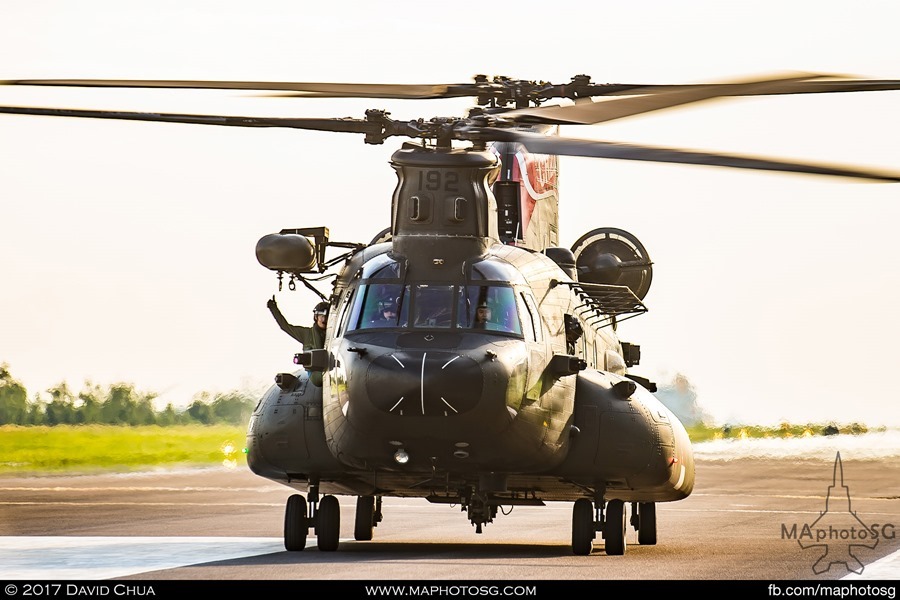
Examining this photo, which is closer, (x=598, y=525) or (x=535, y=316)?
(x=535, y=316)

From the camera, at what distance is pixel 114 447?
43.5 metres

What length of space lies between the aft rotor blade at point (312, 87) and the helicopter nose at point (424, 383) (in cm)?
366

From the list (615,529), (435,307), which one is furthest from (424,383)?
(615,529)

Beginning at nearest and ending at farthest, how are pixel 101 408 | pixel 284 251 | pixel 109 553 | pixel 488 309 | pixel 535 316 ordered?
pixel 488 309 → pixel 109 553 → pixel 535 316 → pixel 284 251 → pixel 101 408

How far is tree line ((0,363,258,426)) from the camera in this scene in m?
40.8

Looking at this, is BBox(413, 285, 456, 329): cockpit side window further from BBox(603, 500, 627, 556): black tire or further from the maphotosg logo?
the maphotosg logo

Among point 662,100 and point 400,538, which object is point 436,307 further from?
point 400,538

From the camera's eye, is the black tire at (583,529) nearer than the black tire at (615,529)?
Yes

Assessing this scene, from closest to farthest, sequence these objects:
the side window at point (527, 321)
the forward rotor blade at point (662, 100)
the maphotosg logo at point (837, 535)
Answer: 1. the forward rotor blade at point (662, 100)
2. the side window at point (527, 321)
3. the maphotosg logo at point (837, 535)

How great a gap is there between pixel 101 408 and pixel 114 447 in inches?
73.1

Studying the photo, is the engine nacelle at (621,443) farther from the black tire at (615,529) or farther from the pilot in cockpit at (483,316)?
the pilot in cockpit at (483,316)

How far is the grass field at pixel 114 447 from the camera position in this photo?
4150 cm

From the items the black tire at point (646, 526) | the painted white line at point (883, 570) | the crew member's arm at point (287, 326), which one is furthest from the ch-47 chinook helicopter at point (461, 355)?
the painted white line at point (883, 570)

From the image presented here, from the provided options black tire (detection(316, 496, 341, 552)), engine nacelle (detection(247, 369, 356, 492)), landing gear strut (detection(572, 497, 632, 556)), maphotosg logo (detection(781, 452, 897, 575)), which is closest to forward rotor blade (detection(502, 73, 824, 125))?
maphotosg logo (detection(781, 452, 897, 575))
